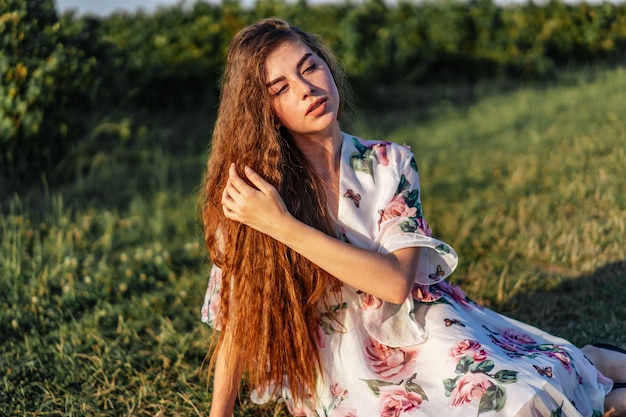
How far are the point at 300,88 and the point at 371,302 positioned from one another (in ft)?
2.51

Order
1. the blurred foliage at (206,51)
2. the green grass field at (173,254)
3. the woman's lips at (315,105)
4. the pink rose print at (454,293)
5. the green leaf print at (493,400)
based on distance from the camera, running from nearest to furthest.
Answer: the green leaf print at (493,400)
the woman's lips at (315,105)
the pink rose print at (454,293)
the green grass field at (173,254)
the blurred foliage at (206,51)

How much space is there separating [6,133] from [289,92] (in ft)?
10.3

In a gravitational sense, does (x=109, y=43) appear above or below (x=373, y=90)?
above

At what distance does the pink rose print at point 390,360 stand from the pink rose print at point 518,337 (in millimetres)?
421

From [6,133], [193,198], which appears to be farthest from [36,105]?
[193,198]

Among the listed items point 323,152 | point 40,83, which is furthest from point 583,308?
point 40,83

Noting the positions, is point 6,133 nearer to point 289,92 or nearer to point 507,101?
point 289,92

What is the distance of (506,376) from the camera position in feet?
7.20

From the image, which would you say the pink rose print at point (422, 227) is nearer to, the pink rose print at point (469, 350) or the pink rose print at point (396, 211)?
the pink rose print at point (396, 211)

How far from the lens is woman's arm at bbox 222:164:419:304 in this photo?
2.25 metres

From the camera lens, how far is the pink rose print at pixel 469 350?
7.50 feet

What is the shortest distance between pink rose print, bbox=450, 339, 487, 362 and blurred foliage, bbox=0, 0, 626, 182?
2.03 meters

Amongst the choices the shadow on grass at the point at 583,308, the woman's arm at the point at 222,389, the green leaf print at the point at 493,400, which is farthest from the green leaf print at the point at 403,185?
the shadow on grass at the point at 583,308

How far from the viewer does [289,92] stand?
240 cm
